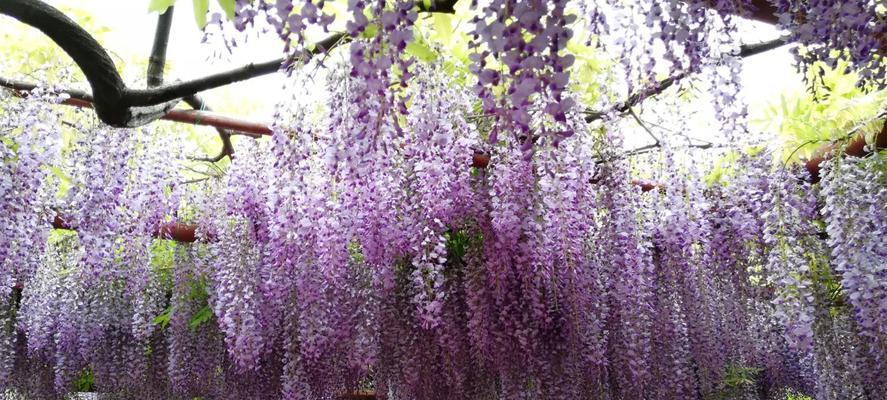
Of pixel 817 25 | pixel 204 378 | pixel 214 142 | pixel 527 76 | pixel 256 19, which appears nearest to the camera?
pixel 527 76

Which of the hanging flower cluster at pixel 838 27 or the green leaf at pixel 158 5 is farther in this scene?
the green leaf at pixel 158 5

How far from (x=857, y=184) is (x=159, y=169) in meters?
3.81

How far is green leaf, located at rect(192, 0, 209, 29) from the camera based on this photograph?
5.66 feet

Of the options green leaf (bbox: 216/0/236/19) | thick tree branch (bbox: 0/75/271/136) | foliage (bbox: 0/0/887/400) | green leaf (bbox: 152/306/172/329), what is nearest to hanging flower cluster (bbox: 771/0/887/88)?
foliage (bbox: 0/0/887/400)

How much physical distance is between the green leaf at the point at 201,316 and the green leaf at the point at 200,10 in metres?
4.14

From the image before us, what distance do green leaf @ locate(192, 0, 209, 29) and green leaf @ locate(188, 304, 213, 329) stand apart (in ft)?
13.6

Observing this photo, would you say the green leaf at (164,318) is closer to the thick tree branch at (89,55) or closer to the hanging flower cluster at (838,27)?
the thick tree branch at (89,55)

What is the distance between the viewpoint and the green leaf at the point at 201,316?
18.1ft

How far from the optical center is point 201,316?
5.54 metres

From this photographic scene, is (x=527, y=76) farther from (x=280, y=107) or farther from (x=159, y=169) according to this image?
(x=159, y=169)

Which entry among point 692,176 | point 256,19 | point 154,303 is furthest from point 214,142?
point 256,19

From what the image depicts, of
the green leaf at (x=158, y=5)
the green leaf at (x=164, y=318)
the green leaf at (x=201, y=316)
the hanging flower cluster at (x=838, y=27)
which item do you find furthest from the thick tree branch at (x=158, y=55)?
the green leaf at (x=164, y=318)

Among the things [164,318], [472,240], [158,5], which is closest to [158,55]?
[158,5]

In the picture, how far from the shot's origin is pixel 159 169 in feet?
14.4
